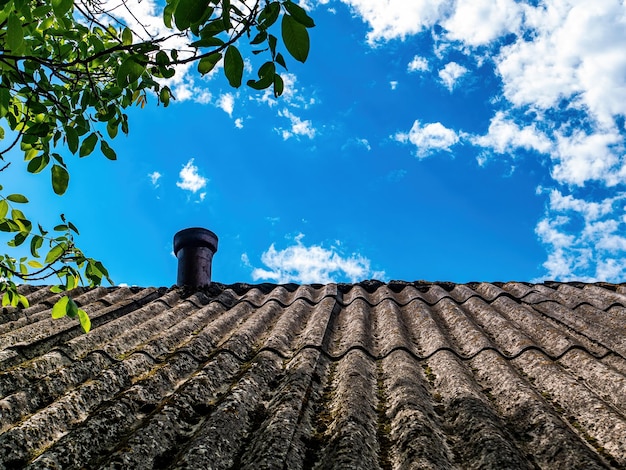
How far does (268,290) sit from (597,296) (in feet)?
10.3

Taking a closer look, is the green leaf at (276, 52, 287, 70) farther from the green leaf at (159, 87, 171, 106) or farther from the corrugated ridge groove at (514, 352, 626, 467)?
the corrugated ridge groove at (514, 352, 626, 467)

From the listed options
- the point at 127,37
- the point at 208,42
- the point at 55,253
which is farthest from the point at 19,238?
the point at 208,42

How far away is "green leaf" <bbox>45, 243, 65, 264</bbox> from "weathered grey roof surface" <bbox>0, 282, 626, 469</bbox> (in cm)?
56

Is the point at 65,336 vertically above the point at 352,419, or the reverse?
the point at 65,336

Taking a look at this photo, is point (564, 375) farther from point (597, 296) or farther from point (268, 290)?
point (268, 290)

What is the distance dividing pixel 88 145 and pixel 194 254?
138 inches

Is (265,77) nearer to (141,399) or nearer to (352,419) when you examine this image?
(352,419)

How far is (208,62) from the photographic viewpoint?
165 cm

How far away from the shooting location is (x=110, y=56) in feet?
8.33

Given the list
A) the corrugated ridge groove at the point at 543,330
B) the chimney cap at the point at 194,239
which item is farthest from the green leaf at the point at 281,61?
the chimney cap at the point at 194,239

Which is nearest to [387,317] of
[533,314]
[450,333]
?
[450,333]

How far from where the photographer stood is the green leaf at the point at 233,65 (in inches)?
55.7

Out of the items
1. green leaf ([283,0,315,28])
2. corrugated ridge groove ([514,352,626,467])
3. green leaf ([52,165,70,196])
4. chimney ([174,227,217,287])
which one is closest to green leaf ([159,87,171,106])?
green leaf ([52,165,70,196])

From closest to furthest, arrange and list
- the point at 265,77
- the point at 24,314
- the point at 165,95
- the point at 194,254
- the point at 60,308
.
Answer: the point at 265,77 → the point at 60,308 → the point at 165,95 → the point at 24,314 → the point at 194,254
